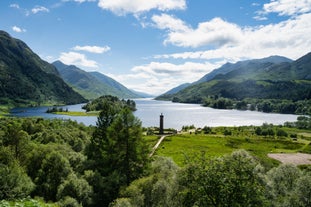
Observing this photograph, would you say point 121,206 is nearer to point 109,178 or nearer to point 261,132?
point 109,178

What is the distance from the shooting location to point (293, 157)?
102438mm

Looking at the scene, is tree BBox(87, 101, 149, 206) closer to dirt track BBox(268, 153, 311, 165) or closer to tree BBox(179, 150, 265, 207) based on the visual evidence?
tree BBox(179, 150, 265, 207)

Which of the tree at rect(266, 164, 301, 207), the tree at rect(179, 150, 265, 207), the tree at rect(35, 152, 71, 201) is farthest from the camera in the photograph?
the tree at rect(35, 152, 71, 201)

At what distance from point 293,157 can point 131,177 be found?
3015 inches

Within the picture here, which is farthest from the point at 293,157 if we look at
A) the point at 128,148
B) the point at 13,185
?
the point at 13,185

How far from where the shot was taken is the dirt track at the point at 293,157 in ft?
310

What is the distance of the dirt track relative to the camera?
94.6 meters

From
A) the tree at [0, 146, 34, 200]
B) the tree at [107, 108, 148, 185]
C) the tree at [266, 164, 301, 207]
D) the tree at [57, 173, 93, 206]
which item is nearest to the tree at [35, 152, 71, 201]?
the tree at [0, 146, 34, 200]

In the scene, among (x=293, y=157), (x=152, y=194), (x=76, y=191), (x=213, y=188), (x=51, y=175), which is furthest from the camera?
(x=293, y=157)

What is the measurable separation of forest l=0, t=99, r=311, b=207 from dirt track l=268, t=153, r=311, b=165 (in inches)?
1827

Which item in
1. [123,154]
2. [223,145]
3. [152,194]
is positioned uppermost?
[123,154]

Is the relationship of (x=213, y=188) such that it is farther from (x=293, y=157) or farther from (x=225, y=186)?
(x=293, y=157)

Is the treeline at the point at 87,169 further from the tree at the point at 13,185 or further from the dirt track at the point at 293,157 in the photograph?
the dirt track at the point at 293,157

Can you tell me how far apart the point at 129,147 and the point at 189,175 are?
21527mm
